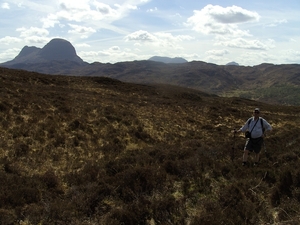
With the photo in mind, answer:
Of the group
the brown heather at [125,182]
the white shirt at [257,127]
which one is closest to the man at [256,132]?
the white shirt at [257,127]

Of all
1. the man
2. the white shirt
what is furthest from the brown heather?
the white shirt

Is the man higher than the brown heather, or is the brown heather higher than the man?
the man

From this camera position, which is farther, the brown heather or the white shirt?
the white shirt

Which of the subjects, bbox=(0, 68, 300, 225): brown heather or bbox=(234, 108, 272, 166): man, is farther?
bbox=(234, 108, 272, 166): man

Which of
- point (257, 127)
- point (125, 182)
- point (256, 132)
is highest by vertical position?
point (257, 127)

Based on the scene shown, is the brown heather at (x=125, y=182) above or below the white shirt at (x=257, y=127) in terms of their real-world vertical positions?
below

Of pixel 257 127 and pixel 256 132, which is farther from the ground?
pixel 257 127

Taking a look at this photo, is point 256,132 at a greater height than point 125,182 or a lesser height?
greater

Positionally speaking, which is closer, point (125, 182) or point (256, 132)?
point (125, 182)

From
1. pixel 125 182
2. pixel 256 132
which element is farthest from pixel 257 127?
pixel 125 182

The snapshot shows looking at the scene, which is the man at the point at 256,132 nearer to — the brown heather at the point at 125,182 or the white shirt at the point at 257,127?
the white shirt at the point at 257,127

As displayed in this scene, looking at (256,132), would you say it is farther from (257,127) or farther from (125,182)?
(125,182)

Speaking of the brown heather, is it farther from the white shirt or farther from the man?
the white shirt

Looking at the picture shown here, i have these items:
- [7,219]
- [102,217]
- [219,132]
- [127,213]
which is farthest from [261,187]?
[219,132]
